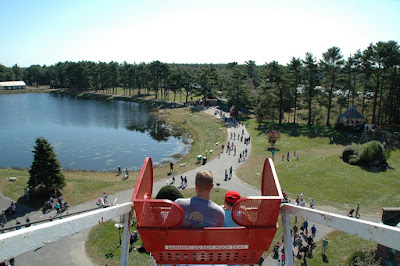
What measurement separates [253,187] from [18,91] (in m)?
132

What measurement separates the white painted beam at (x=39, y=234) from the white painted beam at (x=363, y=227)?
8.18 ft

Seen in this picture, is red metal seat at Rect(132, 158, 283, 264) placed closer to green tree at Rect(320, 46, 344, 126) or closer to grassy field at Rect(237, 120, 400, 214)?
grassy field at Rect(237, 120, 400, 214)

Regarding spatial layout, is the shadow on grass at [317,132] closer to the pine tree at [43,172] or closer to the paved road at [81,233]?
the paved road at [81,233]

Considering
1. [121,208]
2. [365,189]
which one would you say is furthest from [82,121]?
[121,208]

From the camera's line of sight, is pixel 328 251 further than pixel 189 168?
No

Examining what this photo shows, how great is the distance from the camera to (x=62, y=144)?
44.7 meters

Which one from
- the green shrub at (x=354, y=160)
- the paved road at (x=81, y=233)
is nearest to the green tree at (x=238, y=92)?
the paved road at (x=81, y=233)

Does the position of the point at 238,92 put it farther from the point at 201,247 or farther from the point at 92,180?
the point at 201,247

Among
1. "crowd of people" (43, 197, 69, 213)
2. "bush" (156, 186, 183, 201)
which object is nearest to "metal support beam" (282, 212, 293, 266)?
"bush" (156, 186, 183, 201)

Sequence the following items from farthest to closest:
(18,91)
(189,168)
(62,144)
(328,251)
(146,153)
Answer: (18,91)
(62,144)
(146,153)
(189,168)
(328,251)

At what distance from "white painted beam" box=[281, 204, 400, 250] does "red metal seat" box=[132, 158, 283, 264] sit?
0.48m

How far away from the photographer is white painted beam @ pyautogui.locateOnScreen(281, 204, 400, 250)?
2.51 metres

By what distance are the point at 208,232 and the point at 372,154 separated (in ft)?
120

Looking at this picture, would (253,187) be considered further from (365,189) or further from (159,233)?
(159,233)
